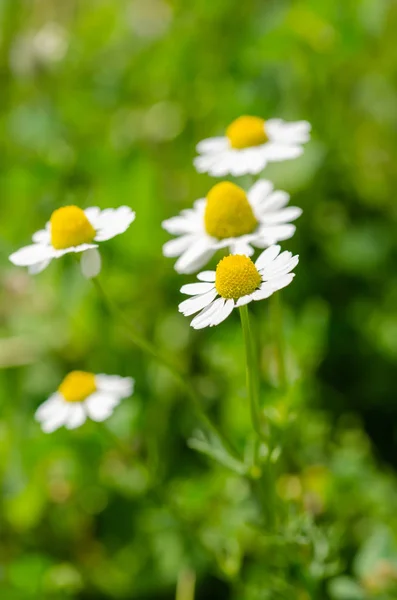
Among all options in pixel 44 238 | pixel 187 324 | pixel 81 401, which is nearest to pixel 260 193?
pixel 44 238

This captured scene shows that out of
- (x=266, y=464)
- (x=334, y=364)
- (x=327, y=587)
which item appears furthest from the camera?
(x=334, y=364)

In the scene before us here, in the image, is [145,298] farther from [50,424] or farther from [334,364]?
[50,424]

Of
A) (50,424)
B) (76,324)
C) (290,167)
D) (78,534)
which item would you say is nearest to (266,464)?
(50,424)

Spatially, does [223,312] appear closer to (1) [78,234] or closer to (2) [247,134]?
(1) [78,234]

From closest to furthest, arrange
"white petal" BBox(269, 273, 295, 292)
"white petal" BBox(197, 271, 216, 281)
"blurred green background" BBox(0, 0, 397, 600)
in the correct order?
"white petal" BBox(269, 273, 295, 292) → "white petal" BBox(197, 271, 216, 281) → "blurred green background" BBox(0, 0, 397, 600)

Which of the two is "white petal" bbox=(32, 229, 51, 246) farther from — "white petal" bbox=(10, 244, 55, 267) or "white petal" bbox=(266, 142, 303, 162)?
"white petal" bbox=(266, 142, 303, 162)

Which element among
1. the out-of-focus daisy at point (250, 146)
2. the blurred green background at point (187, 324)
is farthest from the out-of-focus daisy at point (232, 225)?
the blurred green background at point (187, 324)

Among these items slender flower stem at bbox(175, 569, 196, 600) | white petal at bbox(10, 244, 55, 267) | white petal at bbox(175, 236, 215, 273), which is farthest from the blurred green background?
white petal at bbox(10, 244, 55, 267)

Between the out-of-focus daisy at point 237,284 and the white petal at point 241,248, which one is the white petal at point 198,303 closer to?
the out-of-focus daisy at point 237,284
